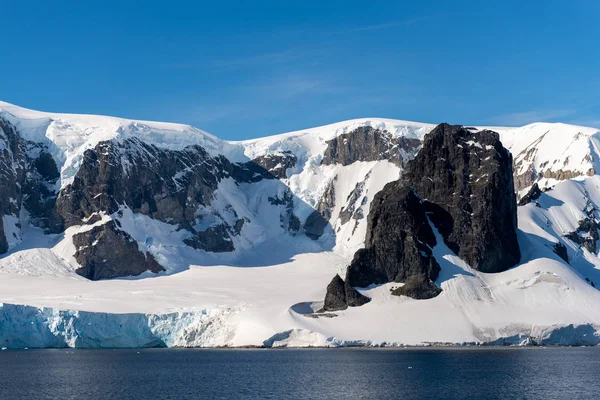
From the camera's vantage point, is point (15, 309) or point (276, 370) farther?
point (15, 309)

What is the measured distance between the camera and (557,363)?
151m

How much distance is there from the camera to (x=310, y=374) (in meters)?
138

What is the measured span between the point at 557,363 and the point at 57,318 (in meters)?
97.2

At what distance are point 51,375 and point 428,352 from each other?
68.6 metres

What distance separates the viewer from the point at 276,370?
144750 millimetres

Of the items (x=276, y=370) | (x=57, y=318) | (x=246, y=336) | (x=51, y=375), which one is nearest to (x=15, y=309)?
(x=57, y=318)

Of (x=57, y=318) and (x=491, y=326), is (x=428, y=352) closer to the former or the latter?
(x=491, y=326)

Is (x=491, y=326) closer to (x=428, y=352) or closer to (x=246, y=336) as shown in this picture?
(x=428, y=352)

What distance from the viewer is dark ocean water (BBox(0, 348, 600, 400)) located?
116319mm

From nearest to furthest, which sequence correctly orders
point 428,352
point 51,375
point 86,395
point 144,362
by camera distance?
point 86,395
point 51,375
point 144,362
point 428,352

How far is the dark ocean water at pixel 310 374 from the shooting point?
4579 inches

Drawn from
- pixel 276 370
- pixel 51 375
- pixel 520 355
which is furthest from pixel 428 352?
pixel 51 375

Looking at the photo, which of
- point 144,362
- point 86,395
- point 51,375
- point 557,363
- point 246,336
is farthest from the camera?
point 246,336

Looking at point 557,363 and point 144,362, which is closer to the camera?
point 557,363
